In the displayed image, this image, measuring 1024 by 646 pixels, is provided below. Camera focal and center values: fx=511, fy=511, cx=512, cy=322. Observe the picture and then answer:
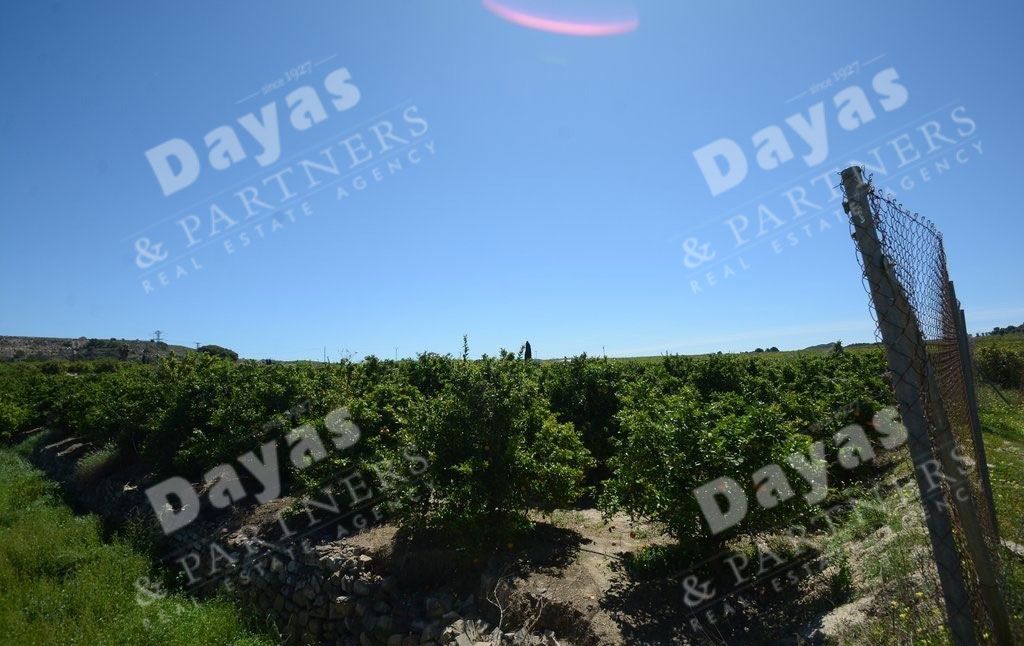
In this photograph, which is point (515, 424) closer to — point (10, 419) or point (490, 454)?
point (490, 454)

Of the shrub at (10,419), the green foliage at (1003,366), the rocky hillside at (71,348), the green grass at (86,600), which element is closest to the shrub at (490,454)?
the green grass at (86,600)

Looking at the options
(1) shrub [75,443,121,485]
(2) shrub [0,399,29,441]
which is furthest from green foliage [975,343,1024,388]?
(2) shrub [0,399,29,441]

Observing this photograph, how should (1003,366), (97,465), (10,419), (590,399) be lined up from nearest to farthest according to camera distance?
1. (590,399)
2. (97,465)
3. (1003,366)
4. (10,419)

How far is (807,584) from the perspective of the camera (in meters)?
5.07

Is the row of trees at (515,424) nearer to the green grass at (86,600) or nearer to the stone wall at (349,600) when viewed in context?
the stone wall at (349,600)

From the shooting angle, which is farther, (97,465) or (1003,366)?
(1003,366)

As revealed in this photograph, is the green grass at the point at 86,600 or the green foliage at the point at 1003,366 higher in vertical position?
the green grass at the point at 86,600

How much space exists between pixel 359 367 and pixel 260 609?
300 inches

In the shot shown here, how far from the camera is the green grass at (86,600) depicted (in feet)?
25.1

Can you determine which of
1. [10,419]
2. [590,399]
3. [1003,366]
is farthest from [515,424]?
[10,419]

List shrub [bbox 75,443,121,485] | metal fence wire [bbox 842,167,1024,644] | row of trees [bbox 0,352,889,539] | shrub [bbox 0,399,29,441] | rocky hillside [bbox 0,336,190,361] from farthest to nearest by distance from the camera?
rocky hillside [bbox 0,336,190,361]
shrub [bbox 0,399,29,441]
shrub [bbox 75,443,121,485]
row of trees [bbox 0,352,889,539]
metal fence wire [bbox 842,167,1024,644]

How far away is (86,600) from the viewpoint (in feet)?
29.0

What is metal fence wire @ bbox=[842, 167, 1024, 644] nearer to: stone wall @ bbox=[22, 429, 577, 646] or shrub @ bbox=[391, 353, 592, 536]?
stone wall @ bbox=[22, 429, 577, 646]

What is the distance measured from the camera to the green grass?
7656 mm
